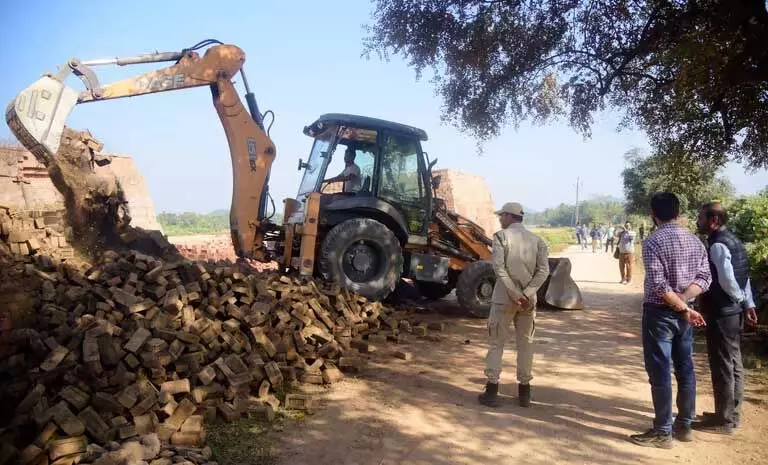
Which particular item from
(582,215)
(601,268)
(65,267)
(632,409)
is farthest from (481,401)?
(582,215)

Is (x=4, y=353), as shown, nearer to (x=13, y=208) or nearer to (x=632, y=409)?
(x=13, y=208)

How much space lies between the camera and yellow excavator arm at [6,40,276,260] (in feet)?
22.5

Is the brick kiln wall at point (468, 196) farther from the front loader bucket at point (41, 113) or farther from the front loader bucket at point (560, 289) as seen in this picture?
the front loader bucket at point (41, 113)

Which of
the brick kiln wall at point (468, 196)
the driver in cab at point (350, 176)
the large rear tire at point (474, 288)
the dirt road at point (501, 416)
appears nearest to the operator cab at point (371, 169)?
the driver in cab at point (350, 176)

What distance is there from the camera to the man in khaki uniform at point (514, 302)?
185 inches

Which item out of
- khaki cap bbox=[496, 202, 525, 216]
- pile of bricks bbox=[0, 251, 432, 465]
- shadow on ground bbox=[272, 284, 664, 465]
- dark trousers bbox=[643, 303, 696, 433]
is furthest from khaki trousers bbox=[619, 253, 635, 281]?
dark trousers bbox=[643, 303, 696, 433]

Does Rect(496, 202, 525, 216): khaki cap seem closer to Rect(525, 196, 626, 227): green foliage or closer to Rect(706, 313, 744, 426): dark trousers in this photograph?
Rect(706, 313, 744, 426): dark trousers

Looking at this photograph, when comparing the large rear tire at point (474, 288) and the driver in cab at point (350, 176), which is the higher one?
the driver in cab at point (350, 176)

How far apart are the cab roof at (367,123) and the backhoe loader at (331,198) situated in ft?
0.05

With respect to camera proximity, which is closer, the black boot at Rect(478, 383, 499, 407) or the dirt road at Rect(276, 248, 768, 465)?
the dirt road at Rect(276, 248, 768, 465)

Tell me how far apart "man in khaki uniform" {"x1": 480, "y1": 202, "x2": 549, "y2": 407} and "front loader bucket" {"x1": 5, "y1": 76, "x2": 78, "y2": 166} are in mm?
5468

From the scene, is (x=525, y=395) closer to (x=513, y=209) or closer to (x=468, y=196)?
(x=513, y=209)

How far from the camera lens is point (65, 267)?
19.6 feet

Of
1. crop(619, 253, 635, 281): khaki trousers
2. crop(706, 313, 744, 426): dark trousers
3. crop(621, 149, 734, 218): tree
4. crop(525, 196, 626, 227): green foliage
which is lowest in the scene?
crop(706, 313, 744, 426): dark trousers
